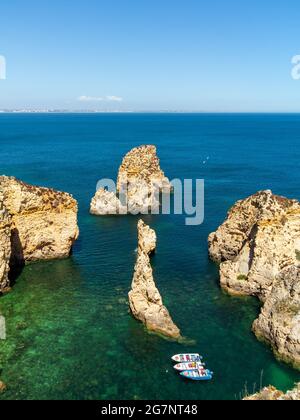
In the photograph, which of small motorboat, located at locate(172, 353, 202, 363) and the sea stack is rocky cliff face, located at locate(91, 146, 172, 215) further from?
small motorboat, located at locate(172, 353, 202, 363)

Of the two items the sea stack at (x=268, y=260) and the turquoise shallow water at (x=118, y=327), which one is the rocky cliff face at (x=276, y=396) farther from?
the sea stack at (x=268, y=260)

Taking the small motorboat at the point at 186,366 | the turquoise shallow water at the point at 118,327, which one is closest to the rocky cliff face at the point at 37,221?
the turquoise shallow water at the point at 118,327

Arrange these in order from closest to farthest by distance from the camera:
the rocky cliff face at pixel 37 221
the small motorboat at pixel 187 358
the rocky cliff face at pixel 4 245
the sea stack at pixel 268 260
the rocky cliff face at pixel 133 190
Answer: the small motorboat at pixel 187 358 → the sea stack at pixel 268 260 → the rocky cliff face at pixel 4 245 → the rocky cliff face at pixel 37 221 → the rocky cliff face at pixel 133 190

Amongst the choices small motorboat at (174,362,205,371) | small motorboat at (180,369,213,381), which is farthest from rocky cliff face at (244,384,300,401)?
Result: small motorboat at (174,362,205,371)

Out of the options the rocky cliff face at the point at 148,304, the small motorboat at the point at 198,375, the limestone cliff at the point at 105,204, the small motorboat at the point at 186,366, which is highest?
the limestone cliff at the point at 105,204

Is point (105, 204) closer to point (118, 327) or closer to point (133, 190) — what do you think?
point (133, 190)
